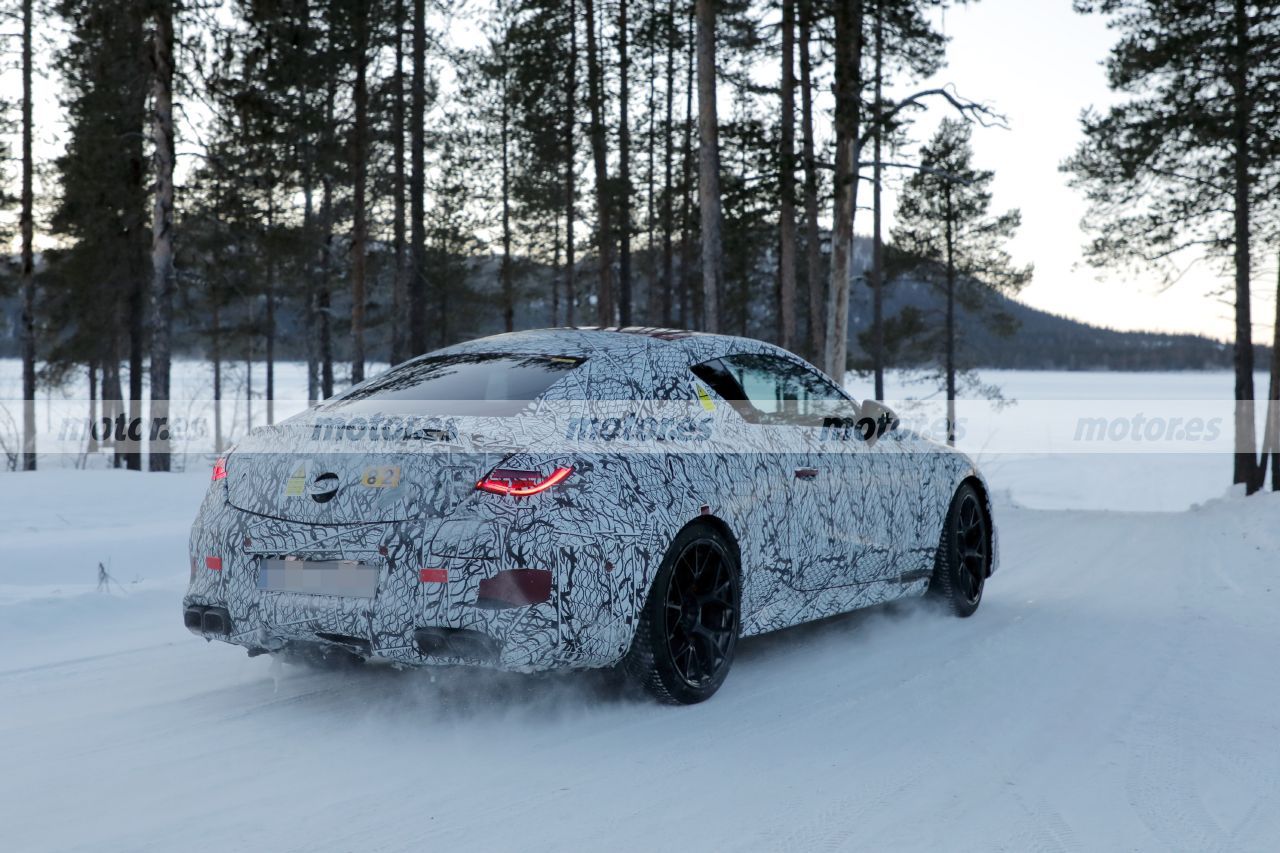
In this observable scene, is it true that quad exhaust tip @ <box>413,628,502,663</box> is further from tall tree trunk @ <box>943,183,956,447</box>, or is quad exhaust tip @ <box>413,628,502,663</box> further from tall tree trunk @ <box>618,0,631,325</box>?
tall tree trunk @ <box>943,183,956,447</box>

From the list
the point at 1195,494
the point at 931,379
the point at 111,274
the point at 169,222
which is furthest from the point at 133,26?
the point at 931,379

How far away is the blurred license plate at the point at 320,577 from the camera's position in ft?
13.4

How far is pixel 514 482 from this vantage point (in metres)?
4.05

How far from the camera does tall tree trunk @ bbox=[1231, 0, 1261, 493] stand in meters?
19.7

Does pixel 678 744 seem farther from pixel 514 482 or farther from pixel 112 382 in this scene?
pixel 112 382

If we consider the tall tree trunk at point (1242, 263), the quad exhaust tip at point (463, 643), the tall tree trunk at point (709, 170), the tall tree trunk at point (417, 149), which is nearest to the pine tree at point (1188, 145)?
the tall tree trunk at point (1242, 263)

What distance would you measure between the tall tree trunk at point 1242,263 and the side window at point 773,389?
1706cm

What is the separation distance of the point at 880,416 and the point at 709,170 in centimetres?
1198

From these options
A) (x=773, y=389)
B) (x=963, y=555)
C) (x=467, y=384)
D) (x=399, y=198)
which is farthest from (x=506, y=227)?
(x=467, y=384)

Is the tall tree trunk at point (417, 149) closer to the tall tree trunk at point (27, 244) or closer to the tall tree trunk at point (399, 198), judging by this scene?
the tall tree trunk at point (399, 198)

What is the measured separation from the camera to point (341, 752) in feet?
13.2

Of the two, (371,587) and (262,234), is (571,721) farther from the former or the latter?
(262,234)

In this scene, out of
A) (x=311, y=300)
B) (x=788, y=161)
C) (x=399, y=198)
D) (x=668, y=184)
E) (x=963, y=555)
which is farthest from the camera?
(x=311, y=300)

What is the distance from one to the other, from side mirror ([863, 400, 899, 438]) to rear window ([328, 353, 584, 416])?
1985 mm
